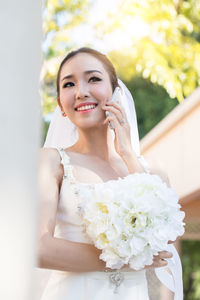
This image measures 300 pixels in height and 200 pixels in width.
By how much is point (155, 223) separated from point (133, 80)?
54.3 feet

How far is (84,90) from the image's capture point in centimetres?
288

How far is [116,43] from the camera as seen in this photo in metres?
7.77

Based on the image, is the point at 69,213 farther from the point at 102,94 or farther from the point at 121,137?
the point at 102,94

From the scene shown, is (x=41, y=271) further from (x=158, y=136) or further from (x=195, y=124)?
(x=158, y=136)

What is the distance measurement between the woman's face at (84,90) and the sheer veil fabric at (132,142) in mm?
365

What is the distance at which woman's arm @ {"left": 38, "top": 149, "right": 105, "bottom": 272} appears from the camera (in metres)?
2.37

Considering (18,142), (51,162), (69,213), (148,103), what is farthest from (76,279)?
(148,103)

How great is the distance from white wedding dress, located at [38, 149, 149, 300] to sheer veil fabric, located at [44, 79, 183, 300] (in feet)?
0.63

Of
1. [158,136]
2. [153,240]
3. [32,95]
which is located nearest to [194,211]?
[158,136]

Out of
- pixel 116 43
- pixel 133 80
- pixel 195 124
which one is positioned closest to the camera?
pixel 195 124

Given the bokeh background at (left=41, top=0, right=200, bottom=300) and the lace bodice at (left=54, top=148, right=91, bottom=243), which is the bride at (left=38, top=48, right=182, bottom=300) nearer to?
the lace bodice at (left=54, top=148, right=91, bottom=243)

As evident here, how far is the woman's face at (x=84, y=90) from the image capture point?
2.88 metres

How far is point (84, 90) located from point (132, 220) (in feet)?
2.65

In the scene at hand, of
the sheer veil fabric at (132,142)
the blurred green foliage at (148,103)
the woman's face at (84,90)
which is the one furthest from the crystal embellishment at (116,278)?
the blurred green foliage at (148,103)
